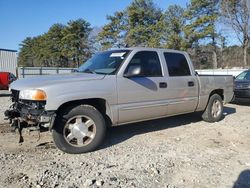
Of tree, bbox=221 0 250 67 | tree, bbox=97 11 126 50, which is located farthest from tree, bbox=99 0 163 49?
tree, bbox=221 0 250 67

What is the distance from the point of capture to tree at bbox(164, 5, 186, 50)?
40094 millimetres

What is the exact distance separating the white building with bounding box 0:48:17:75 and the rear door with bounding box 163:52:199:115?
1088 inches

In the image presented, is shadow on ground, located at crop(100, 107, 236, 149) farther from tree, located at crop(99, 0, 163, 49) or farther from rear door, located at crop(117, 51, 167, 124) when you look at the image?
tree, located at crop(99, 0, 163, 49)

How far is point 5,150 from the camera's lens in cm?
539

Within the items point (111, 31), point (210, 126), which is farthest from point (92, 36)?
point (210, 126)

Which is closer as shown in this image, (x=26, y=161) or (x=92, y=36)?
(x=26, y=161)

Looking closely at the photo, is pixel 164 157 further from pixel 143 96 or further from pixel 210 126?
pixel 210 126

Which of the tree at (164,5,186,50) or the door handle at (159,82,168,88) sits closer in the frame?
the door handle at (159,82,168,88)

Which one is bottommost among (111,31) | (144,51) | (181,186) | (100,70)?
(181,186)

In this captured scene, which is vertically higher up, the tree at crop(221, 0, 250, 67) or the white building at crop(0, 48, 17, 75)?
the tree at crop(221, 0, 250, 67)

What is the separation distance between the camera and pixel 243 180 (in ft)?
13.7

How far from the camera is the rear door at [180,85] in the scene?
6.53 m

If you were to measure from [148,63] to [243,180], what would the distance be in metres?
2.95

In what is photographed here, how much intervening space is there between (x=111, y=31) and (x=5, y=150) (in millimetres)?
46969
